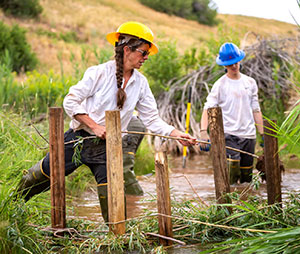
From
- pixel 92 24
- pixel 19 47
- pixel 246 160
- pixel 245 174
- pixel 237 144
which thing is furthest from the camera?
pixel 92 24

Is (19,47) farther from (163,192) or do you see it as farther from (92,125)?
(163,192)

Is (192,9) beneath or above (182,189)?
above

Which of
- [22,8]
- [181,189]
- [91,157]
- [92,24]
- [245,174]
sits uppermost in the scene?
[22,8]

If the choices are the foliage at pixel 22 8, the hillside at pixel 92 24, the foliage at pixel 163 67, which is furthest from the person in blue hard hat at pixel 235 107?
the foliage at pixel 22 8

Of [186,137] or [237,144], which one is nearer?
[186,137]

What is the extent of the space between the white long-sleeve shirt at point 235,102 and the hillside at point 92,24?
2662 cm

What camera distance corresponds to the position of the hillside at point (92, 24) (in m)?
37.0

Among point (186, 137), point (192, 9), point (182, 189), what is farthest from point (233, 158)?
point (192, 9)

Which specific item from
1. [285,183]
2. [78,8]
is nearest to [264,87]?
[285,183]

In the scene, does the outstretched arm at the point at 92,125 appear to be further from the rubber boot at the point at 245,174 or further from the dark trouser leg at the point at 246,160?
the rubber boot at the point at 245,174

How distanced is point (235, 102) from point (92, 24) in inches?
1734

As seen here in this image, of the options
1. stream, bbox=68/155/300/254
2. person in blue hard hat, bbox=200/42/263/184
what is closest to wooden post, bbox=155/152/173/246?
stream, bbox=68/155/300/254

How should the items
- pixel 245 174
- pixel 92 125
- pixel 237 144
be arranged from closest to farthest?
pixel 92 125 < pixel 237 144 < pixel 245 174

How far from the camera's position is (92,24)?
49312 millimetres
